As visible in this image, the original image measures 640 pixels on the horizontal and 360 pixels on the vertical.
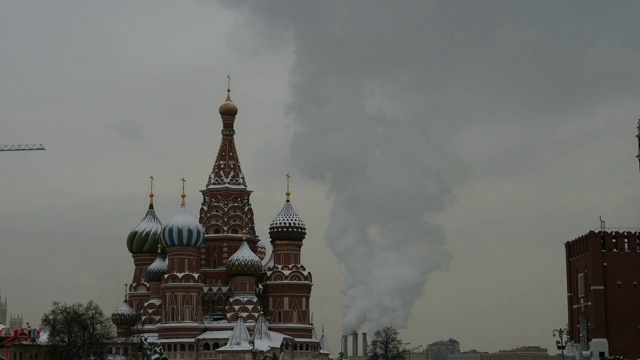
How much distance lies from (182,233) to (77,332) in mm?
11356

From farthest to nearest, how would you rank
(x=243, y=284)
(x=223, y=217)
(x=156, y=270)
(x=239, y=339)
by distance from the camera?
(x=223, y=217) → (x=156, y=270) → (x=243, y=284) → (x=239, y=339)

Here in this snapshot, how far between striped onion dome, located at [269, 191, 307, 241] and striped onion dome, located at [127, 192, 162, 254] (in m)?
11.5

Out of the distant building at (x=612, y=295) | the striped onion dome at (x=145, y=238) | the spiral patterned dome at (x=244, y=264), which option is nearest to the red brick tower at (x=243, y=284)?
the spiral patterned dome at (x=244, y=264)

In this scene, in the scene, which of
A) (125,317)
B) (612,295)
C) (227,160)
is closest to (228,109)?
(227,160)

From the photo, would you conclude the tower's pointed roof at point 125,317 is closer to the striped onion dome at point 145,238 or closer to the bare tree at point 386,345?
the striped onion dome at point 145,238

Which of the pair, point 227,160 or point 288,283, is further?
point 227,160

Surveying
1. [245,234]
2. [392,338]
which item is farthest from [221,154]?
[392,338]

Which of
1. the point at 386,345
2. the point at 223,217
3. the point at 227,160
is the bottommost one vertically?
the point at 386,345

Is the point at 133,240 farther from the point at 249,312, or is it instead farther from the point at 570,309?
the point at 570,309

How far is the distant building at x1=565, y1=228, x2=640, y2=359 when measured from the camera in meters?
75.1

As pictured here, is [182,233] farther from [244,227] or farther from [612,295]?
[612,295]

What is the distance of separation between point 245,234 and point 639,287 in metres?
33.5

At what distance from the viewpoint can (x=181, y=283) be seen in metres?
87.6

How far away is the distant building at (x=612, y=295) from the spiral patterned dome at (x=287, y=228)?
2559cm
